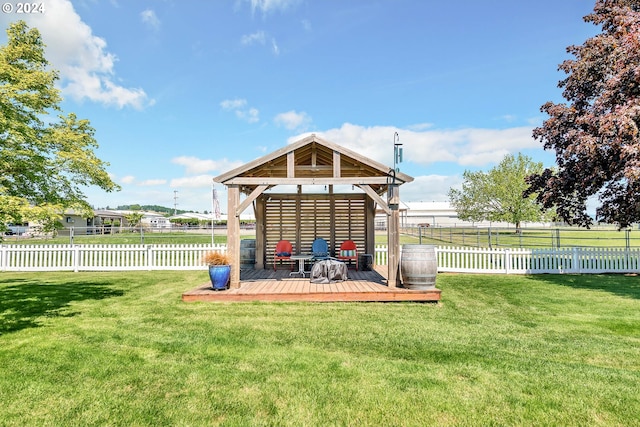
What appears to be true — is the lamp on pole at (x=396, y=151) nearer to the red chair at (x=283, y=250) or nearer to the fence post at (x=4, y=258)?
the red chair at (x=283, y=250)

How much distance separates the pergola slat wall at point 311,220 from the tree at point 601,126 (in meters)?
5.89

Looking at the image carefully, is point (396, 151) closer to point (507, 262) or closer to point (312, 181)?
point (312, 181)

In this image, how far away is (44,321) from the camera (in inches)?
222

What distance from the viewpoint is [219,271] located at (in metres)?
7.35

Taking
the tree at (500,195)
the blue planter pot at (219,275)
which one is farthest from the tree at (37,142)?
the tree at (500,195)

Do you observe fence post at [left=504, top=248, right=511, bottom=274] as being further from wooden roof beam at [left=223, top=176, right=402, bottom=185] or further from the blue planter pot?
the blue planter pot

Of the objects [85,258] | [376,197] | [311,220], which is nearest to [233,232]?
[376,197]

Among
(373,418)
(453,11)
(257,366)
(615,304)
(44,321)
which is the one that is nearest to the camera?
(373,418)

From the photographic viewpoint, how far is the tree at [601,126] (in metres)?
7.73

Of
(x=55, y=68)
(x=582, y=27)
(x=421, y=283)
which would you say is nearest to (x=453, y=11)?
(x=582, y=27)

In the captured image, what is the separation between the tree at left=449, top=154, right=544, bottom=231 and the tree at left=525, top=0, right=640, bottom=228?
24.3 m

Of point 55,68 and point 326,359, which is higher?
point 55,68

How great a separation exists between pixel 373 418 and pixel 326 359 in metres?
1.27

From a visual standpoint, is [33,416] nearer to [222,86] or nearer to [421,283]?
[421,283]
